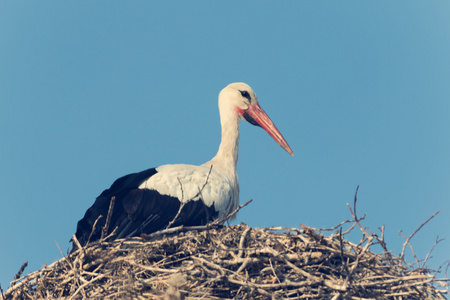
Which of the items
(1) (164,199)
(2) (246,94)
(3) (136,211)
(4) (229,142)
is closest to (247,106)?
(2) (246,94)

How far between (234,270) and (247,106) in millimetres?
3278

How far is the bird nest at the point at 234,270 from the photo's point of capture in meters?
5.47

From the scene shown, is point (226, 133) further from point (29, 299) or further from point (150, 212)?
point (29, 299)

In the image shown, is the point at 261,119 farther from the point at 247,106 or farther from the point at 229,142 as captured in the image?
the point at 229,142

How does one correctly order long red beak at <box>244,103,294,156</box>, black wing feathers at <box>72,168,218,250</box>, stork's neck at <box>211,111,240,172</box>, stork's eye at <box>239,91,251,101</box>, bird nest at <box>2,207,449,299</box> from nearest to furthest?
bird nest at <box>2,207,449,299</box>, black wing feathers at <box>72,168,218,250</box>, stork's neck at <box>211,111,240,172</box>, long red beak at <box>244,103,294,156</box>, stork's eye at <box>239,91,251,101</box>

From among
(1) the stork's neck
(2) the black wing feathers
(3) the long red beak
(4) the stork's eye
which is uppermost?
(4) the stork's eye

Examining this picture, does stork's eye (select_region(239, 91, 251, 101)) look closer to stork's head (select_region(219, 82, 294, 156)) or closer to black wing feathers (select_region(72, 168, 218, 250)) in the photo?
stork's head (select_region(219, 82, 294, 156))

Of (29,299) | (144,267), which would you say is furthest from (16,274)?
(144,267)

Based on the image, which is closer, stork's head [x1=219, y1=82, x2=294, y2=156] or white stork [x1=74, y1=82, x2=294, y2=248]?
white stork [x1=74, y1=82, x2=294, y2=248]

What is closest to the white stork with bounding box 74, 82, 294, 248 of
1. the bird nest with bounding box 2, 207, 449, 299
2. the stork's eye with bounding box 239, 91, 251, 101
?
the bird nest with bounding box 2, 207, 449, 299

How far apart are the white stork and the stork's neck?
13mm

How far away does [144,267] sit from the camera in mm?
5707

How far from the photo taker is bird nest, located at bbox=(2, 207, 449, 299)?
5.47 metres

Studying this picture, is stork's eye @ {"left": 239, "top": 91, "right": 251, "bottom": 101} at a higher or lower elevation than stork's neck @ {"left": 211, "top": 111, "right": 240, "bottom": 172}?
higher
